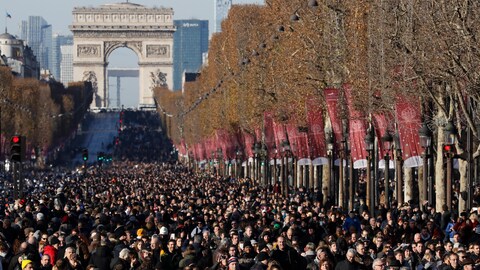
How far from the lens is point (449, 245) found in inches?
1035

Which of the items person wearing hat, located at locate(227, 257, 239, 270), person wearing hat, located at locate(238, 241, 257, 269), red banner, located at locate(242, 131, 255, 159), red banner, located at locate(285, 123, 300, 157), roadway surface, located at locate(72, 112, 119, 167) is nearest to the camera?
person wearing hat, located at locate(227, 257, 239, 270)

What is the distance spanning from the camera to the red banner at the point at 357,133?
4381 cm

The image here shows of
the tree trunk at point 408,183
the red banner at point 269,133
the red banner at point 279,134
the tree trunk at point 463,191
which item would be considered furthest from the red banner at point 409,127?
the red banner at point 269,133

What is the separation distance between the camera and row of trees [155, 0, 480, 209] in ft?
100

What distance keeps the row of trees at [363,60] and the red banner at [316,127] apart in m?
0.55

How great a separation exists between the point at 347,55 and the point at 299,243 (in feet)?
69.8

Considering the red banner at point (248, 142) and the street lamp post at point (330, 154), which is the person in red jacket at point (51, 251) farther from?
the red banner at point (248, 142)

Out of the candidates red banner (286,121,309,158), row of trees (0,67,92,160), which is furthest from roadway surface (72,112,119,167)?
red banner (286,121,309,158)

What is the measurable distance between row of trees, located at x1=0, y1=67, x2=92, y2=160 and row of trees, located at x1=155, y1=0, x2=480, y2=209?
26.3 meters

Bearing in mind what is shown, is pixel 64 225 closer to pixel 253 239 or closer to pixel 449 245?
pixel 253 239

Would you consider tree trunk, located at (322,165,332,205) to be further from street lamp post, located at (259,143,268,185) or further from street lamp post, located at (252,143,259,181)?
street lamp post, located at (252,143,259,181)

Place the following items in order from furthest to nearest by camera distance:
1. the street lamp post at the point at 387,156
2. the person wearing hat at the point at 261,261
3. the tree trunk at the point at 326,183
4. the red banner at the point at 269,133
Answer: the red banner at the point at 269,133 → the tree trunk at the point at 326,183 → the street lamp post at the point at 387,156 → the person wearing hat at the point at 261,261

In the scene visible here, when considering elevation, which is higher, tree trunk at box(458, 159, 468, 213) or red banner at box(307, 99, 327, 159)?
red banner at box(307, 99, 327, 159)

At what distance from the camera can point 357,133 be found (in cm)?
4453
